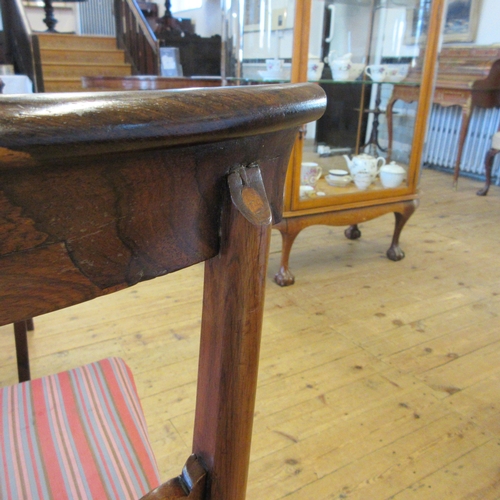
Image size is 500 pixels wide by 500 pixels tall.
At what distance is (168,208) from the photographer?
264 millimetres

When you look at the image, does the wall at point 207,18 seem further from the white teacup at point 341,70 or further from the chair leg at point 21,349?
the chair leg at point 21,349

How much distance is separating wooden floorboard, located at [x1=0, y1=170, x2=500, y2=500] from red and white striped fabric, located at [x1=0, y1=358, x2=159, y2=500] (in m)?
0.52

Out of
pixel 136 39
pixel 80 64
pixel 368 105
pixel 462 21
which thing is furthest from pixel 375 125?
pixel 80 64

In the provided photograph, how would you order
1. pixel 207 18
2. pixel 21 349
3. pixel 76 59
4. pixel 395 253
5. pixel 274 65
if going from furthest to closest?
pixel 207 18 → pixel 76 59 → pixel 395 253 → pixel 274 65 → pixel 21 349

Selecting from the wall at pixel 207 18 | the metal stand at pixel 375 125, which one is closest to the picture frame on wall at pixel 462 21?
the metal stand at pixel 375 125

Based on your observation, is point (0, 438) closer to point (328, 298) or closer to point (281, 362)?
point (281, 362)

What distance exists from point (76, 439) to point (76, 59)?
5.67 m

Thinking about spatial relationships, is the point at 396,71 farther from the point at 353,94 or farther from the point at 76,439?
the point at 76,439

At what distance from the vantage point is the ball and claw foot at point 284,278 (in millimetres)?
1996

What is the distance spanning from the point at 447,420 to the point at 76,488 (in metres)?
1.06

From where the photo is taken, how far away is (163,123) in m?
0.22

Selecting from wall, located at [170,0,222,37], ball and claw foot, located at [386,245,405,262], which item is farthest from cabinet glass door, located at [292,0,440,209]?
wall, located at [170,0,222,37]

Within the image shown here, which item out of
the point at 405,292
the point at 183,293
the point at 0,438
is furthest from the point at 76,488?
the point at 405,292

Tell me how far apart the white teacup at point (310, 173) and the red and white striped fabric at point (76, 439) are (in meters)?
1.36
